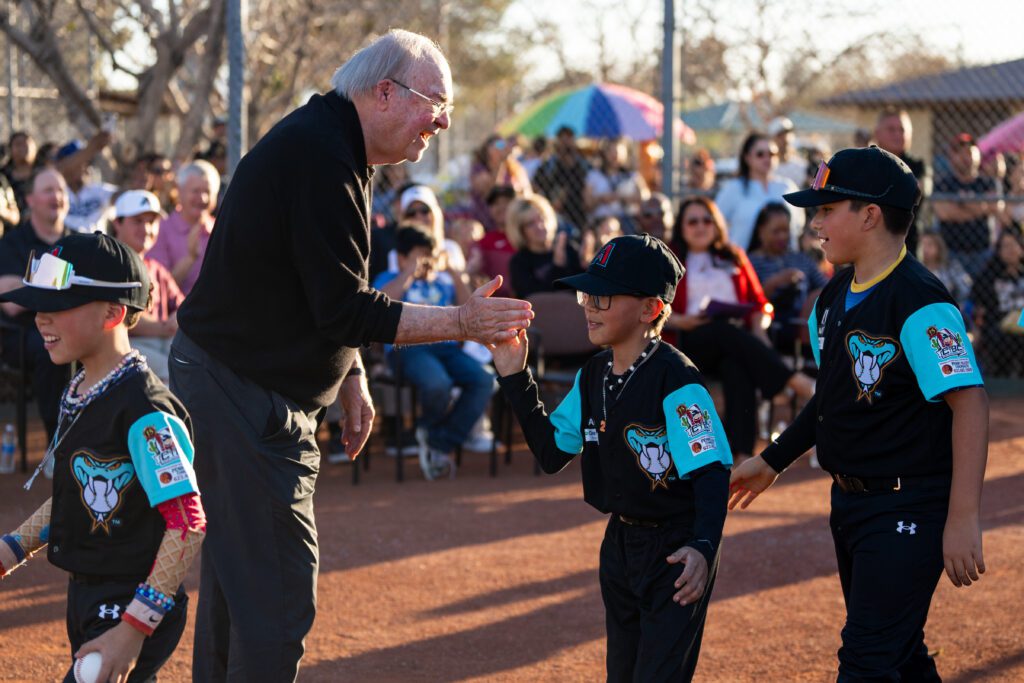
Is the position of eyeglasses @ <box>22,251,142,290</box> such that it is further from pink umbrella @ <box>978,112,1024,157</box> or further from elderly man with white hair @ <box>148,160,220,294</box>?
pink umbrella @ <box>978,112,1024,157</box>

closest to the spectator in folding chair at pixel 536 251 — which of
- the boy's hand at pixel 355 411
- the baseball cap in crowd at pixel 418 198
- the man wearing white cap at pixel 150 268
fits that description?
the baseball cap in crowd at pixel 418 198

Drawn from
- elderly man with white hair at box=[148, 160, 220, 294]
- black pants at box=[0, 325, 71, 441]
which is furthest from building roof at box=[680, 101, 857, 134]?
black pants at box=[0, 325, 71, 441]

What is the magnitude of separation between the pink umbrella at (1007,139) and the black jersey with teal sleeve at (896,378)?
473 inches

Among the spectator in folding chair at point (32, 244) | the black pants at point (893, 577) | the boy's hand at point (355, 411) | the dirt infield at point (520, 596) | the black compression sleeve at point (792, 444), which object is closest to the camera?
the black pants at point (893, 577)

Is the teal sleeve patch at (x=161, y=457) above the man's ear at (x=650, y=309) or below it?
below

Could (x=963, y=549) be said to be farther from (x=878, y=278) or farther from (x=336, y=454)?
(x=336, y=454)

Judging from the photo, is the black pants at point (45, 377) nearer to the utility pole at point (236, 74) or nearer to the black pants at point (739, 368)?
the utility pole at point (236, 74)

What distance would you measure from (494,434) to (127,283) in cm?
562

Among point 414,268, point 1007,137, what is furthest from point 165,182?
point 1007,137

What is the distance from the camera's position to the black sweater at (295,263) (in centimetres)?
340

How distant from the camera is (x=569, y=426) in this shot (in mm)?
3762

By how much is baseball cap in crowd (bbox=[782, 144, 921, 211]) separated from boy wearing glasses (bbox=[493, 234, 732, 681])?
491mm

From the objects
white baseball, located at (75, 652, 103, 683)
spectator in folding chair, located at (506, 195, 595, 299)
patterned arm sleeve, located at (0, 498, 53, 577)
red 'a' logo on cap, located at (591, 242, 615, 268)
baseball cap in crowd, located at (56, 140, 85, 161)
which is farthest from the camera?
baseball cap in crowd, located at (56, 140, 85, 161)

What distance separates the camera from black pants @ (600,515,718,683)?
3.43 m
